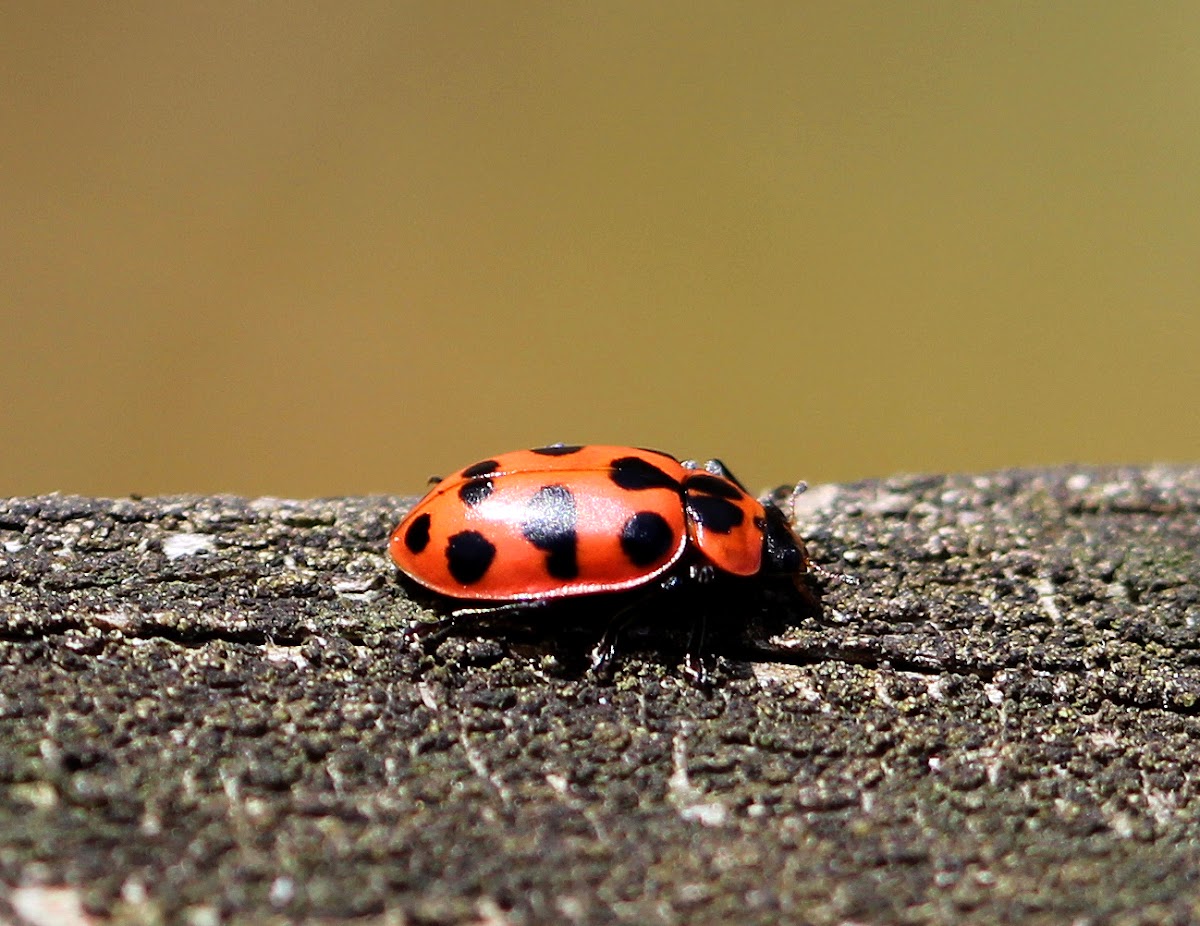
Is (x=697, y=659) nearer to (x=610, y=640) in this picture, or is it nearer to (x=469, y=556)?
(x=610, y=640)

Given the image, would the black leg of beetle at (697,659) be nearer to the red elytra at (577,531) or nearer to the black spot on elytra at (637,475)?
the red elytra at (577,531)

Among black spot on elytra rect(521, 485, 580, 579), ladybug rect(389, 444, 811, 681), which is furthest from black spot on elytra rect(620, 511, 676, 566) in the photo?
black spot on elytra rect(521, 485, 580, 579)

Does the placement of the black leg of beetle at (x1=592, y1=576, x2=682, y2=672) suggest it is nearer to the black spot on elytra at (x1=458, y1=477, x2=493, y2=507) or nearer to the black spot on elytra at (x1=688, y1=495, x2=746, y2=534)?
the black spot on elytra at (x1=688, y1=495, x2=746, y2=534)

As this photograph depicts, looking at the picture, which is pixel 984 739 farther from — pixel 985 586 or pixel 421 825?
pixel 421 825

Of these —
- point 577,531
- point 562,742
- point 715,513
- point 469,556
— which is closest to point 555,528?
point 577,531

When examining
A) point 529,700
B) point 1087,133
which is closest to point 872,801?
point 529,700
